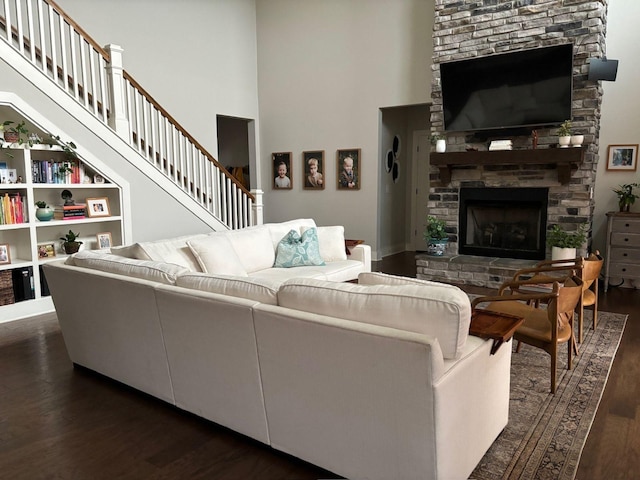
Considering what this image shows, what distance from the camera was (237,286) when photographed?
2385 millimetres

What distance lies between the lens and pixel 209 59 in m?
7.82

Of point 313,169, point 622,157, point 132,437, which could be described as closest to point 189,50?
point 313,169

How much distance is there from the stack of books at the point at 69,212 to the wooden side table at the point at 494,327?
441cm

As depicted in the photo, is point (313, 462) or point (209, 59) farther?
point (209, 59)

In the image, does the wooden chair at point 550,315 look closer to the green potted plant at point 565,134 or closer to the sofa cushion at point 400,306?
the sofa cushion at point 400,306

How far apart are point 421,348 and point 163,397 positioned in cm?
175

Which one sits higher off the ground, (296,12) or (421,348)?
(296,12)

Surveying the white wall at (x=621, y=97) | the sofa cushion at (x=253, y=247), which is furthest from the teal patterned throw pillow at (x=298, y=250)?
the white wall at (x=621, y=97)

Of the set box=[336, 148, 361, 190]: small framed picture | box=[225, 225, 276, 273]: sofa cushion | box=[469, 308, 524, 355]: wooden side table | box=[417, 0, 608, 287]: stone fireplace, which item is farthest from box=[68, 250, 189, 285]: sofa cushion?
box=[336, 148, 361, 190]: small framed picture

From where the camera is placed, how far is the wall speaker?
16.8 feet

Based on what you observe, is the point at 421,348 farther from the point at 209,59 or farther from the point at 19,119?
the point at 209,59

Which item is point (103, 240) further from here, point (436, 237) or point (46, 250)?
point (436, 237)

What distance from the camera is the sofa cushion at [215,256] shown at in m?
3.82

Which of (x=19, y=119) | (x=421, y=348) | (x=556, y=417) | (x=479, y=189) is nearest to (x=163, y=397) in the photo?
(x=421, y=348)
